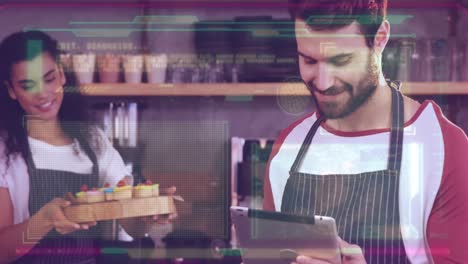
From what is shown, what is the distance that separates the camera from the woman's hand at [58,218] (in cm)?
223

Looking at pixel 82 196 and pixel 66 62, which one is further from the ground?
pixel 66 62

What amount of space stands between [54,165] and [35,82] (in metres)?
0.29

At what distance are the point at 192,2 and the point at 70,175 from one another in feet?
2.34

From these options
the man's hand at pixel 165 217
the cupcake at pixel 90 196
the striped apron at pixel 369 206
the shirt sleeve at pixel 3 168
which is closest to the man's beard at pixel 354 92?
the striped apron at pixel 369 206

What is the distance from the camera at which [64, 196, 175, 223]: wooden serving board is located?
2.22 meters

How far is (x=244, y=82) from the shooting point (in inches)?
88.5

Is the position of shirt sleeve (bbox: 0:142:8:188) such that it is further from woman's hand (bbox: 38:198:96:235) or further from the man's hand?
the man's hand

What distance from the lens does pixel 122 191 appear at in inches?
87.5

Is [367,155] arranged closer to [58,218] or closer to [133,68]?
[133,68]

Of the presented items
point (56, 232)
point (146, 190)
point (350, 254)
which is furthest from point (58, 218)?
point (350, 254)

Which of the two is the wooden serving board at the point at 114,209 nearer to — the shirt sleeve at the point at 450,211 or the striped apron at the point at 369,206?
the striped apron at the point at 369,206

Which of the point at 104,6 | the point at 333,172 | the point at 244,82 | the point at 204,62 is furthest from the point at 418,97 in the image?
the point at 104,6

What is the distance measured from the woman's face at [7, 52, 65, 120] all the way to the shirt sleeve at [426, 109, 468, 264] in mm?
1290

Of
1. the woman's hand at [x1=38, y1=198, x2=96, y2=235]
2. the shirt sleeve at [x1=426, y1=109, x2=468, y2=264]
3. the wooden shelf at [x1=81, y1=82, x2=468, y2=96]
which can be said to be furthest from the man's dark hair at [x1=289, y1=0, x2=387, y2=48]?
the woman's hand at [x1=38, y1=198, x2=96, y2=235]
